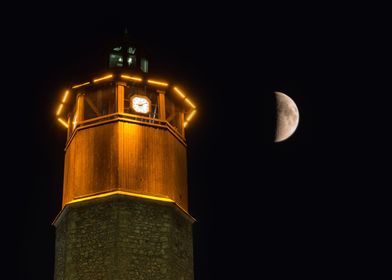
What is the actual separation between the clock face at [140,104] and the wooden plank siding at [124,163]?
0.82m

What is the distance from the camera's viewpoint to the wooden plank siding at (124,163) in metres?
22.6

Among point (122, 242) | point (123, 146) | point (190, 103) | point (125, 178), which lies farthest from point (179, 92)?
point (122, 242)

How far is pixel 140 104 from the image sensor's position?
965 inches

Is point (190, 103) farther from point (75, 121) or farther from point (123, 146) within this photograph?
point (75, 121)

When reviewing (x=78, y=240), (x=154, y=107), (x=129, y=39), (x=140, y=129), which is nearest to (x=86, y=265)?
(x=78, y=240)

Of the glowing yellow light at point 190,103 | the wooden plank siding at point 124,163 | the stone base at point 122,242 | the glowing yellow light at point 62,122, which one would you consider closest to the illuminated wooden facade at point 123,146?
the wooden plank siding at point 124,163

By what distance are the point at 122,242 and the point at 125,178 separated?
2.33m

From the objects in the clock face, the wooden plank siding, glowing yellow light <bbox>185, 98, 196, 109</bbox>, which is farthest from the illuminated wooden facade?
glowing yellow light <bbox>185, 98, 196, 109</bbox>

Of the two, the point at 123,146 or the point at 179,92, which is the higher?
the point at 179,92

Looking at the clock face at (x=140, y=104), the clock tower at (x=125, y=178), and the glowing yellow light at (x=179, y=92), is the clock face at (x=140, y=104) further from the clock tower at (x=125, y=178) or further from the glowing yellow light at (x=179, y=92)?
the glowing yellow light at (x=179, y=92)

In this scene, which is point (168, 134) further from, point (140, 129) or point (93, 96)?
point (93, 96)

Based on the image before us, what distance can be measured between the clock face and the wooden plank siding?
0.82m

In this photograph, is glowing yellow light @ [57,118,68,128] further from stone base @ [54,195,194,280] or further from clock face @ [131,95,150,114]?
stone base @ [54,195,194,280]

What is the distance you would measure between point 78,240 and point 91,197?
57.1 inches
